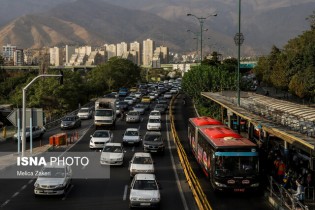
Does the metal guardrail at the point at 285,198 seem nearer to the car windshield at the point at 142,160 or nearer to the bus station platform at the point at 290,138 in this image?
the bus station platform at the point at 290,138

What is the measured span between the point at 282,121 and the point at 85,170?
10.8 m

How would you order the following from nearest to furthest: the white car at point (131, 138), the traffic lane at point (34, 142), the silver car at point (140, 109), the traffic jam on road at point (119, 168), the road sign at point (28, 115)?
the traffic jam on road at point (119, 168) < the road sign at point (28, 115) < the traffic lane at point (34, 142) < the white car at point (131, 138) < the silver car at point (140, 109)

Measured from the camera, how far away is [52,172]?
21172 millimetres

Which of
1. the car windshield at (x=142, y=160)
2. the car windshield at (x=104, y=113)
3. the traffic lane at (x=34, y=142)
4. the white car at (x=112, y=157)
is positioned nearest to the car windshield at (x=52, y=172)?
the car windshield at (x=142, y=160)

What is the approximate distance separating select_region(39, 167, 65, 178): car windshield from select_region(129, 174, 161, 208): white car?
3.60 m

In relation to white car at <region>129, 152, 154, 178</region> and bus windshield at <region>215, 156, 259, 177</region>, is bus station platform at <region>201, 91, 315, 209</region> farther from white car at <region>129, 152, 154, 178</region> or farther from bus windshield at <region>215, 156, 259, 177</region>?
white car at <region>129, 152, 154, 178</region>

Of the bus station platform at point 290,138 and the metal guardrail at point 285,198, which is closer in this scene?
the metal guardrail at point 285,198

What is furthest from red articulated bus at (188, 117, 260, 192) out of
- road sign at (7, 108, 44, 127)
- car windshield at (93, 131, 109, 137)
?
car windshield at (93, 131, 109, 137)

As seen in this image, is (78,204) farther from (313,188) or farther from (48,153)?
(48,153)

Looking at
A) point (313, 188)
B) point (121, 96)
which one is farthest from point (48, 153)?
point (121, 96)

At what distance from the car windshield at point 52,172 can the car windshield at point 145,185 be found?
141 inches

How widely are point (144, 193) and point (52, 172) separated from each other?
4620 mm

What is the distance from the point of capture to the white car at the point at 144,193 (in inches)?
740

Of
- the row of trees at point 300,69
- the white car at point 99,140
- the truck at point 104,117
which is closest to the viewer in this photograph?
the white car at point 99,140
